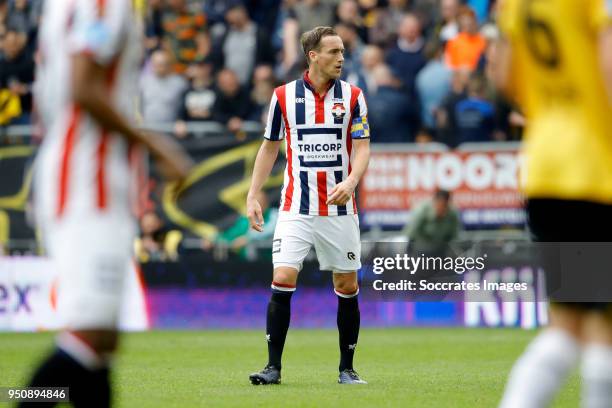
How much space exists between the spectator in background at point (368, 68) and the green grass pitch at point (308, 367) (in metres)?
3.85

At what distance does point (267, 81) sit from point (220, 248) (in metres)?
2.87

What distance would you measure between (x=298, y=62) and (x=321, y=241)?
8.61m

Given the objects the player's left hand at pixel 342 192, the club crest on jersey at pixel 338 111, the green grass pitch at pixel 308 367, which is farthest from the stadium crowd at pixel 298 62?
the player's left hand at pixel 342 192

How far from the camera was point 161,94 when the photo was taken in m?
17.7

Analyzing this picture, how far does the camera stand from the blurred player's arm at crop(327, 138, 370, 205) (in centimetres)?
894

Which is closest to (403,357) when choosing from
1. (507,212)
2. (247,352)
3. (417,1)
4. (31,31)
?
(247,352)

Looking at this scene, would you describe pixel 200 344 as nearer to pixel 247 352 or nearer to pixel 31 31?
pixel 247 352

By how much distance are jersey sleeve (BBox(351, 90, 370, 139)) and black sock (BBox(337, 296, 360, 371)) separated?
1263 mm

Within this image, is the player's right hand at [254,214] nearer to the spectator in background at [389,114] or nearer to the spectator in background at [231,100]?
the spectator in background at [389,114]

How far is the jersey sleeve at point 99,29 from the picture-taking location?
464 cm

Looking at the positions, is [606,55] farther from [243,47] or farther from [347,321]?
[243,47]

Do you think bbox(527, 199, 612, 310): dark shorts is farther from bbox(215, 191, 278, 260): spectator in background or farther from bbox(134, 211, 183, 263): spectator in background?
bbox(134, 211, 183, 263): spectator in background

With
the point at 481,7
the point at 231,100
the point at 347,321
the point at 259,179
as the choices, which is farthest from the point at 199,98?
the point at 347,321

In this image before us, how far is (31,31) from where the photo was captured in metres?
19.1
